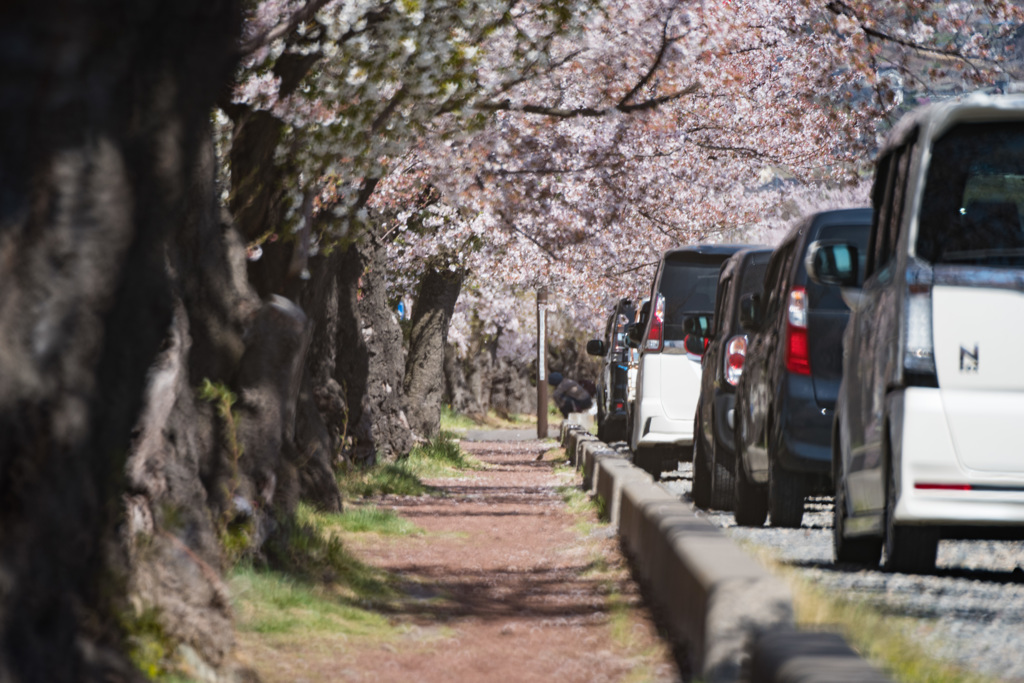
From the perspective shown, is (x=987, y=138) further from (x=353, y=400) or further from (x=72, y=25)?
(x=353, y=400)

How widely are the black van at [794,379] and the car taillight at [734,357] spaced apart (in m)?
1.07

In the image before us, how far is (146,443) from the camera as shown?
18.0ft

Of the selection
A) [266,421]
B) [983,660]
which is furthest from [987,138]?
[266,421]

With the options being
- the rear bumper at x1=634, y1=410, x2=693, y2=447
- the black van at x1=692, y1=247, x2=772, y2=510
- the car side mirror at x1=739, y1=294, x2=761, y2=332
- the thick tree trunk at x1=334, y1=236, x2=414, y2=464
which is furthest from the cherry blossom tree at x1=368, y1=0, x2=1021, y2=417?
the rear bumper at x1=634, y1=410, x2=693, y2=447

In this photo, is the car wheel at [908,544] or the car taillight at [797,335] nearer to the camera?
the car wheel at [908,544]

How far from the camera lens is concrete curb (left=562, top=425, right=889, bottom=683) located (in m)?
3.84

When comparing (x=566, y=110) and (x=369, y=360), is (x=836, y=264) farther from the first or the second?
(x=369, y=360)

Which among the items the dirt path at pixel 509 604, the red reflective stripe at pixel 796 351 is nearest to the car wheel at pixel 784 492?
the red reflective stripe at pixel 796 351

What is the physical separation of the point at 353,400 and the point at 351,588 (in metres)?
6.90

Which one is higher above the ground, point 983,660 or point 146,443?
point 146,443

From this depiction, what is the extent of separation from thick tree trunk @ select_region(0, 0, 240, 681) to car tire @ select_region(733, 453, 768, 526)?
6.77 meters

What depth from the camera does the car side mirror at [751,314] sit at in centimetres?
1012

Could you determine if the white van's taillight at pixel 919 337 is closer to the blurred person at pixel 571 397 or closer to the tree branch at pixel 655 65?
the tree branch at pixel 655 65

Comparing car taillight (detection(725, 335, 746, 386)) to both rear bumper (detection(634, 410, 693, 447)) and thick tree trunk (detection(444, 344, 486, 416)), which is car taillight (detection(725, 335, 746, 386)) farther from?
thick tree trunk (detection(444, 344, 486, 416))
